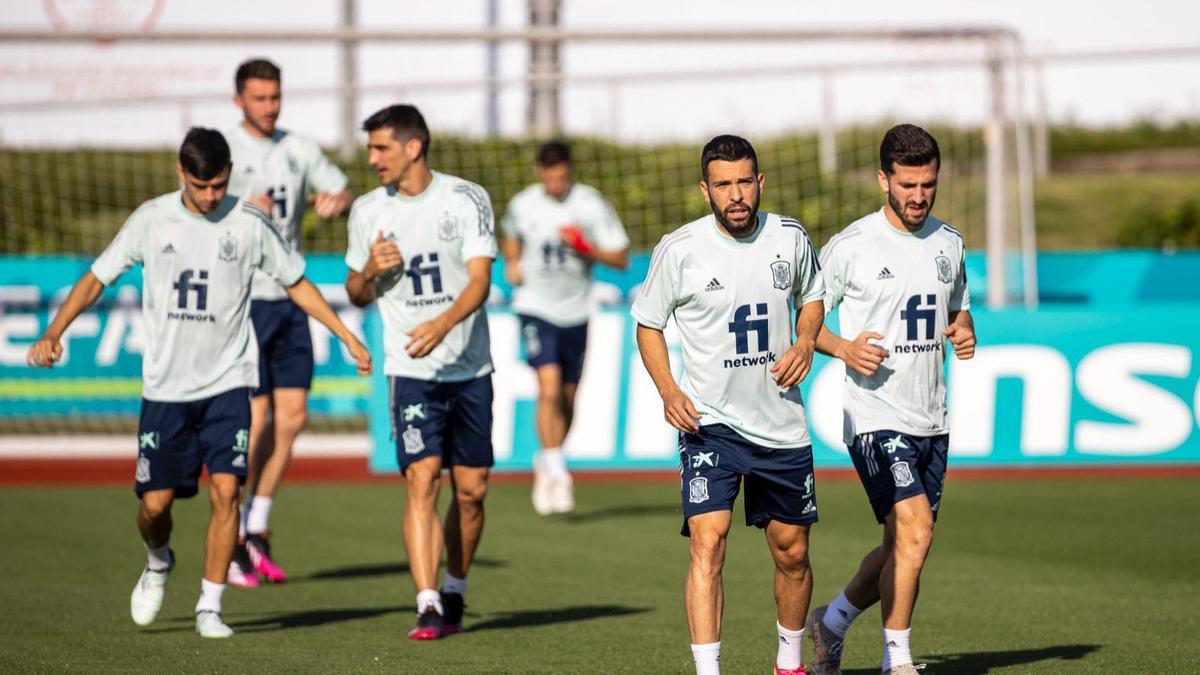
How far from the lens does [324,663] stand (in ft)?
24.1

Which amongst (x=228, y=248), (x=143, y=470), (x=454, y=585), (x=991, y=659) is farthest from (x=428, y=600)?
(x=991, y=659)

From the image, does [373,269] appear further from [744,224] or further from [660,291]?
[744,224]

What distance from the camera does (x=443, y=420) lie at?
8398 millimetres

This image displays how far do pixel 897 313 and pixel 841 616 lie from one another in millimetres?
1212

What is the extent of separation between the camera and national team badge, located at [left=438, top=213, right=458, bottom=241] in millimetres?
8391

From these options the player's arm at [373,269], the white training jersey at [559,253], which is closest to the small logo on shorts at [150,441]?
the player's arm at [373,269]

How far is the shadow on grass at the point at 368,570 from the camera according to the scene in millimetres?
10109

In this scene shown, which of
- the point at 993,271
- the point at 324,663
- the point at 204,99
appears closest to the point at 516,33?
the point at 204,99

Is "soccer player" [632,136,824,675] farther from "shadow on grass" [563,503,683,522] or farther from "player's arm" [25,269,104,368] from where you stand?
"shadow on grass" [563,503,683,522]

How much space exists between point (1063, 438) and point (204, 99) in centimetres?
874

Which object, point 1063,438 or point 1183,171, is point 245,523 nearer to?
point 1063,438

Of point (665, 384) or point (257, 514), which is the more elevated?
point (665, 384)

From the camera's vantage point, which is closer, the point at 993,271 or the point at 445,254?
the point at 445,254

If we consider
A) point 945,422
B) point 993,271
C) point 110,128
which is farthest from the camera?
point 110,128
